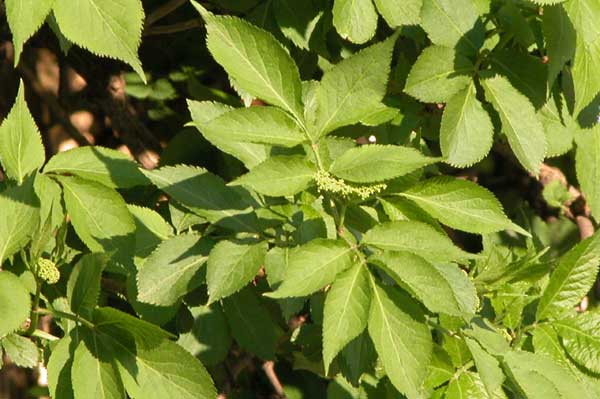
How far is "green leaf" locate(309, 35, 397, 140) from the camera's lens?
141 cm

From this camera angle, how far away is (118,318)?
1.33 m

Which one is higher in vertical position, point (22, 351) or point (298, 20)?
point (298, 20)

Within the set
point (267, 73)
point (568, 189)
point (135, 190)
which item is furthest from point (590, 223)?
point (267, 73)

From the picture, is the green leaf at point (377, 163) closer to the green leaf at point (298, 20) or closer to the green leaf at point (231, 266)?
the green leaf at point (231, 266)

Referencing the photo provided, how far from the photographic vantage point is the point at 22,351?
1430mm

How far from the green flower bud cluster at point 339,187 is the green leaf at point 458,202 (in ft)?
0.31

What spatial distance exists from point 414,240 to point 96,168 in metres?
0.53

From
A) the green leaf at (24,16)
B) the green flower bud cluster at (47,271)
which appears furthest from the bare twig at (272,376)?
the green leaf at (24,16)

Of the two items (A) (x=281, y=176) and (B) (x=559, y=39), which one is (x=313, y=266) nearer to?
(A) (x=281, y=176)

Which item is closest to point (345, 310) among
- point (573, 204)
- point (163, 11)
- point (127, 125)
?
point (163, 11)

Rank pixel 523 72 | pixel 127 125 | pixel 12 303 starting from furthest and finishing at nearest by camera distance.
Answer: pixel 127 125
pixel 523 72
pixel 12 303

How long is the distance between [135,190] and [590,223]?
1.54 meters

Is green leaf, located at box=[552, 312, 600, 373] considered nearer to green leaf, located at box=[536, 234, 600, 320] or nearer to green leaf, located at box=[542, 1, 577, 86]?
green leaf, located at box=[536, 234, 600, 320]

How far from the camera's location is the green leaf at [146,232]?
1587mm
